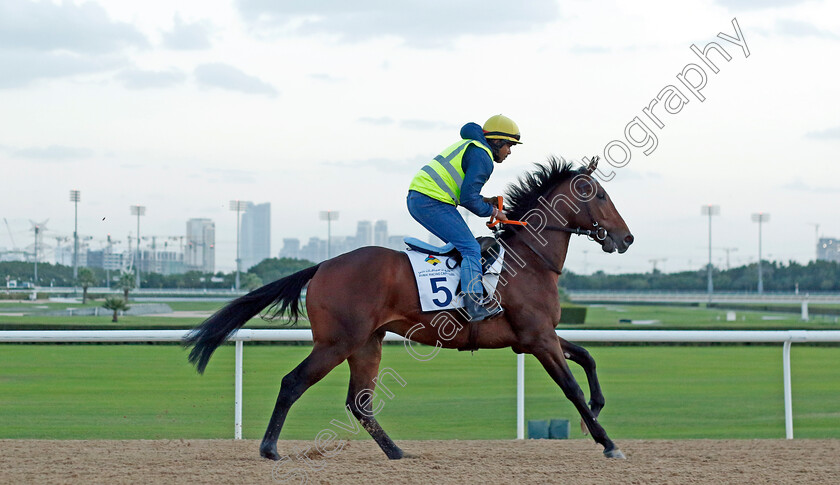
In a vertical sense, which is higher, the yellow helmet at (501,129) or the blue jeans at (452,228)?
the yellow helmet at (501,129)

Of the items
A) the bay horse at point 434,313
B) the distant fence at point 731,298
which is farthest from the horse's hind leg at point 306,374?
the distant fence at point 731,298

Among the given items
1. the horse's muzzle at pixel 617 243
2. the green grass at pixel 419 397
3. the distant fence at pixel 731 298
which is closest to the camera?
the horse's muzzle at pixel 617 243

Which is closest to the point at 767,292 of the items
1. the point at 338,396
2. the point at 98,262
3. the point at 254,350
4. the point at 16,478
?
the point at 98,262

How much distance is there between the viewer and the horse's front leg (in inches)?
182

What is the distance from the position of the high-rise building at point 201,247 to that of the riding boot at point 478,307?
80.8m

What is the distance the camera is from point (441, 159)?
4801mm

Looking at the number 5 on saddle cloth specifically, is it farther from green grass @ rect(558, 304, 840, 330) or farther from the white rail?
green grass @ rect(558, 304, 840, 330)

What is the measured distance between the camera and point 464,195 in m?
4.70

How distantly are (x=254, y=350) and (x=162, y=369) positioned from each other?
3903 millimetres

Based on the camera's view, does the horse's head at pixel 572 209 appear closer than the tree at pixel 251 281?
Yes

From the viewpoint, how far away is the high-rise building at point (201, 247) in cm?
8706

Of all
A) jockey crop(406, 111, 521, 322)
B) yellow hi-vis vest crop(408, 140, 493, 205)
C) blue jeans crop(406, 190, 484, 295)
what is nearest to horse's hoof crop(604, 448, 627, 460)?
jockey crop(406, 111, 521, 322)

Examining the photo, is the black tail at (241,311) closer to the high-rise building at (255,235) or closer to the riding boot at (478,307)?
the riding boot at (478,307)

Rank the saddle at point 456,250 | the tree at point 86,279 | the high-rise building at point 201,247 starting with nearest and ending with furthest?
1. the saddle at point 456,250
2. the tree at point 86,279
3. the high-rise building at point 201,247
